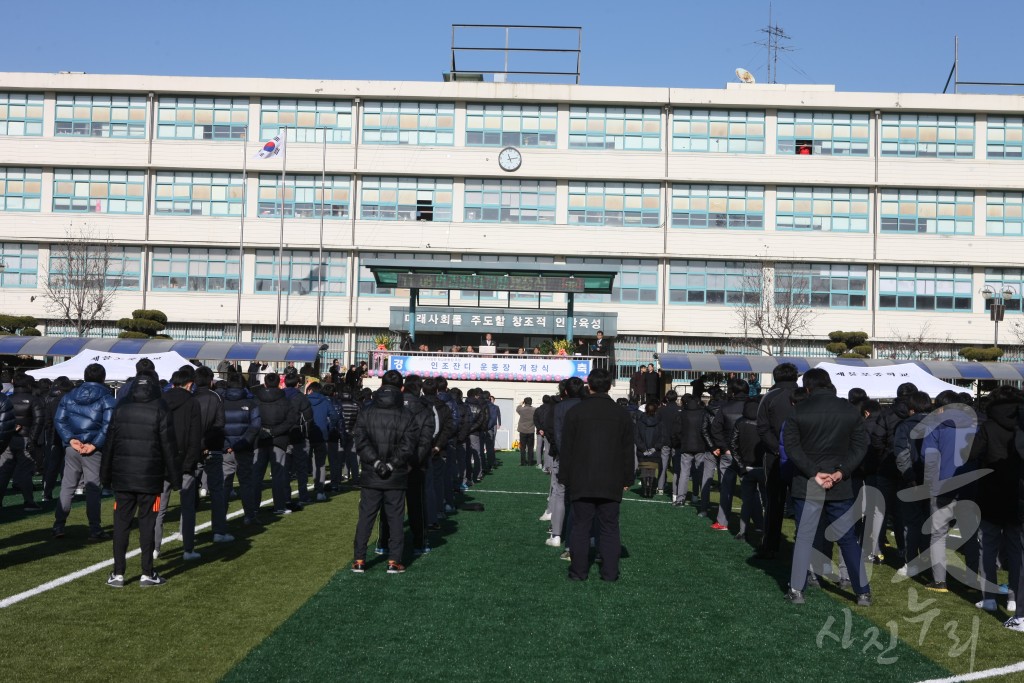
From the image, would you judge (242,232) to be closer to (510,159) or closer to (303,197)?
(303,197)

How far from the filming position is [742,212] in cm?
4769

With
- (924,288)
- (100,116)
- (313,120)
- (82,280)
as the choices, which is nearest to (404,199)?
(313,120)

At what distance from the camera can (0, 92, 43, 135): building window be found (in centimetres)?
4856

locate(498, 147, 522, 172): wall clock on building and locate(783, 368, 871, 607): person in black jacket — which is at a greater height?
locate(498, 147, 522, 172): wall clock on building

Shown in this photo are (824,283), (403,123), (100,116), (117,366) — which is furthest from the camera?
→ (100,116)

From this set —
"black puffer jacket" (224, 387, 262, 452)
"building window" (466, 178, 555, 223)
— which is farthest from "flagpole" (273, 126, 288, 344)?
"black puffer jacket" (224, 387, 262, 452)

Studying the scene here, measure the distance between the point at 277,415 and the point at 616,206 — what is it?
3563 cm

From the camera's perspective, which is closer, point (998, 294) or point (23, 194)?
point (998, 294)

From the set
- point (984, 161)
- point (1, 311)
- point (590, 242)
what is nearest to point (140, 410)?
point (590, 242)

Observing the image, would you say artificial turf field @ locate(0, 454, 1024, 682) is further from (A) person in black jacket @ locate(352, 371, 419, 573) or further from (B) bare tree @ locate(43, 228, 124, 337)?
(B) bare tree @ locate(43, 228, 124, 337)

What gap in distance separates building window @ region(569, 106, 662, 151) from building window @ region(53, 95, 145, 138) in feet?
70.5

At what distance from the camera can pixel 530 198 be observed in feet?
157

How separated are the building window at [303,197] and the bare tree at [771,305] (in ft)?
65.0

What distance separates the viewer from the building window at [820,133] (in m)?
48.1
